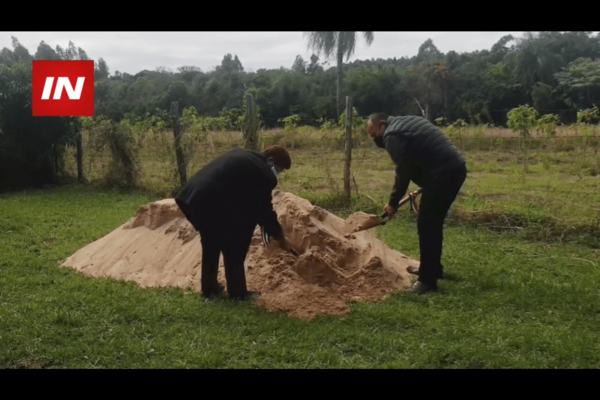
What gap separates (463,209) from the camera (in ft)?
28.9

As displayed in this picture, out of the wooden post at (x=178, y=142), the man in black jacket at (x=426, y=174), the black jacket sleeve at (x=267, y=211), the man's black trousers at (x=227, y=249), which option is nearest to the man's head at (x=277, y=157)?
the black jacket sleeve at (x=267, y=211)

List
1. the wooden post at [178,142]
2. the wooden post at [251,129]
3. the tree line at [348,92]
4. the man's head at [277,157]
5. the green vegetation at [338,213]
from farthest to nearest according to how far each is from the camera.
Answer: the tree line at [348,92]
the wooden post at [178,142]
the wooden post at [251,129]
the man's head at [277,157]
the green vegetation at [338,213]

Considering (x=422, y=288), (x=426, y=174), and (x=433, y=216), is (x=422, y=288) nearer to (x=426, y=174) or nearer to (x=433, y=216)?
(x=433, y=216)

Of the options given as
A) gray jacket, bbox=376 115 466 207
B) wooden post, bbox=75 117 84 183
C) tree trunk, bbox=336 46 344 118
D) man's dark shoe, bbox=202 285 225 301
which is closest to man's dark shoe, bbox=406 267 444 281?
gray jacket, bbox=376 115 466 207

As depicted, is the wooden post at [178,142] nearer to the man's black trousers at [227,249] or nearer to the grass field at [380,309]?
the grass field at [380,309]

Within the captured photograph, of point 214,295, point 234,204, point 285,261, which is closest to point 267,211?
point 234,204

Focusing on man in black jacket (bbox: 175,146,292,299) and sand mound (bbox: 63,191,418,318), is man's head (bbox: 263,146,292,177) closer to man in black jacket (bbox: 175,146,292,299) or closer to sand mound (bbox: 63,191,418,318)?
man in black jacket (bbox: 175,146,292,299)

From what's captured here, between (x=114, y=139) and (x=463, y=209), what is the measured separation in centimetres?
794

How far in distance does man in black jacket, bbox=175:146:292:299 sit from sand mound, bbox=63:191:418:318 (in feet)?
1.56

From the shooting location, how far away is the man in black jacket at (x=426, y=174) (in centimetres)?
550

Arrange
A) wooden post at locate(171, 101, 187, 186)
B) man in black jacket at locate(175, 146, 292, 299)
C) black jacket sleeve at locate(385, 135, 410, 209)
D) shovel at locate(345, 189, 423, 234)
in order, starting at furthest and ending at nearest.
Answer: wooden post at locate(171, 101, 187, 186) → shovel at locate(345, 189, 423, 234) → black jacket sleeve at locate(385, 135, 410, 209) → man in black jacket at locate(175, 146, 292, 299)

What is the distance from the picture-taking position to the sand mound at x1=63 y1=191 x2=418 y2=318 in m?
5.34

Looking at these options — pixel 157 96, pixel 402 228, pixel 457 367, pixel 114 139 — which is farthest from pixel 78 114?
pixel 457 367

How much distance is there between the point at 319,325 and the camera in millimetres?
4617
